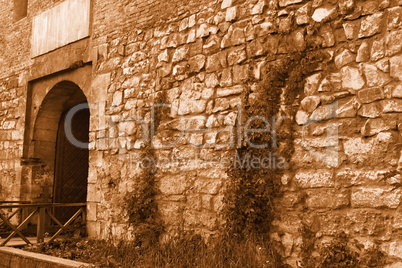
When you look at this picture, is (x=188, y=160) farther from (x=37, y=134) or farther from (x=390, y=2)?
Answer: (x=37, y=134)

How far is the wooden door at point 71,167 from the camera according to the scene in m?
7.92

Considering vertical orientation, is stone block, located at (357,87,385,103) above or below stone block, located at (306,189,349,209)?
above

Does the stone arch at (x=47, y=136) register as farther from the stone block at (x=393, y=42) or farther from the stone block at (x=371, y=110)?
the stone block at (x=393, y=42)

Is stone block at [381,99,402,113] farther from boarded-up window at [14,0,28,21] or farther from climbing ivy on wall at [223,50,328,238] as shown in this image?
boarded-up window at [14,0,28,21]

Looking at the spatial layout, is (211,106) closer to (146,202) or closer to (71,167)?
(146,202)

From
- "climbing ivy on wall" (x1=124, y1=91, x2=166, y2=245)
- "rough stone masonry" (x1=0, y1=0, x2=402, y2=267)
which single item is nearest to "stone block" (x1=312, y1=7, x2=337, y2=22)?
"rough stone masonry" (x1=0, y1=0, x2=402, y2=267)

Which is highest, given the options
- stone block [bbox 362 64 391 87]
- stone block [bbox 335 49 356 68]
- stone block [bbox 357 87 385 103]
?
stone block [bbox 335 49 356 68]

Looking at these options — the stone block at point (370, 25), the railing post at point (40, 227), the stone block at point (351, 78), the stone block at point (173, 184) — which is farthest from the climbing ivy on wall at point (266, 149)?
the railing post at point (40, 227)

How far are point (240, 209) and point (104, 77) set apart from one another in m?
3.18

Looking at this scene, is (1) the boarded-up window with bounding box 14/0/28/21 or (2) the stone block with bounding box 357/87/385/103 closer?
(2) the stone block with bounding box 357/87/385/103

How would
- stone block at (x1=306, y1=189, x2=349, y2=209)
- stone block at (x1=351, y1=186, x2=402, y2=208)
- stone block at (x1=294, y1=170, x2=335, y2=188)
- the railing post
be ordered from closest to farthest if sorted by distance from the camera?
stone block at (x1=351, y1=186, x2=402, y2=208) < stone block at (x1=306, y1=189, x2=349, y2=209) < stone block at (x1=294, y1=170, x2=335, y2=188) < the railing post

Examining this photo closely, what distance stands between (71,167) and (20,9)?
11.2 ft

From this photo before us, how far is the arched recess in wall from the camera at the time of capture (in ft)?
25.4

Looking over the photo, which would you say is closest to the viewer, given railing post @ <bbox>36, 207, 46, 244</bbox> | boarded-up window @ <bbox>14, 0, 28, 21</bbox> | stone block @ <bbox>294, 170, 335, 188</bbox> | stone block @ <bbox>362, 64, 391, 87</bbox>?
stone block @ <bbox>362, 64, 391, 87</bbox>
